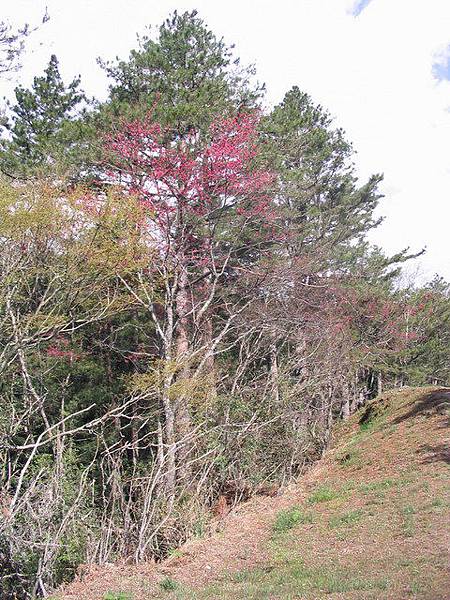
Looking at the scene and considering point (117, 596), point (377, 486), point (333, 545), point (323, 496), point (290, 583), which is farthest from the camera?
point (323, 496)

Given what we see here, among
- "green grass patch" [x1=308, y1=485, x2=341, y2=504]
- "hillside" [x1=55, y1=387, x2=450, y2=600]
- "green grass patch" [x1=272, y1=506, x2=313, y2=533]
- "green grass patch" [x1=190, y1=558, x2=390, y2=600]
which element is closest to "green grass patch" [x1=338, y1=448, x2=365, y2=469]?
"hillside" [x1=55, y1=387, x2=450, y2=600]

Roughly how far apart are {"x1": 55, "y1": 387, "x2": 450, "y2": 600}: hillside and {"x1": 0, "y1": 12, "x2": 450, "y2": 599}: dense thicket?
0.79 m

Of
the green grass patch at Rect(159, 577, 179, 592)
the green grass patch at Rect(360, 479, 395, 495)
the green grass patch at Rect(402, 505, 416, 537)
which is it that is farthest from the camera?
the green grass patch at Rect(360, 479, 395, 495)

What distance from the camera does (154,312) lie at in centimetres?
1119

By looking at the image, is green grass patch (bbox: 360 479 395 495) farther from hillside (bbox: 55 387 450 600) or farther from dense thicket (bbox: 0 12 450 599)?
dense thicket (bbox: 0 12 450 599)

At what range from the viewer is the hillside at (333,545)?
5.36 metres

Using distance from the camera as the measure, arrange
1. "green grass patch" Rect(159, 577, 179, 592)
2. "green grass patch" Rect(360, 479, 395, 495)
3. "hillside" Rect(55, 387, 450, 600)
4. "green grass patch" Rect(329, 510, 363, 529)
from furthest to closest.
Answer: "green grass patch" Rect(360, 479, 395, 495), "green grass patch" Rect(329, 510, 363, 529), "green grass patch" Rect(159, 577, 179, 592), "hillside" Rect(55, 387, 450, 600)

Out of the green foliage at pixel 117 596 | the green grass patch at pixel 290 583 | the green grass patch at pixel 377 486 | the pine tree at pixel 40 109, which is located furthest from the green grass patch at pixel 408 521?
the pine tree at pixel 40 109

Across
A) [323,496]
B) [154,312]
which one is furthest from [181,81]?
[323,496]

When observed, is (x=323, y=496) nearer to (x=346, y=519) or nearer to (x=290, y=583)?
(x=346, y=519)

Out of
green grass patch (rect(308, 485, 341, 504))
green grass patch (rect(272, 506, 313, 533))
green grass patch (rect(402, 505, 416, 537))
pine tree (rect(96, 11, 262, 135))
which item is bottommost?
green grass patch (rect(272, 506, 313, 533))

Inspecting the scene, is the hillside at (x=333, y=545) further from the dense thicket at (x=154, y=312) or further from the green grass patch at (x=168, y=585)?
the dense thicket at (x=154, y=312)

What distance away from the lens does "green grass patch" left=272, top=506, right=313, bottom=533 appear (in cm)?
856

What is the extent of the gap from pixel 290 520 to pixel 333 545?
1.93 meters
